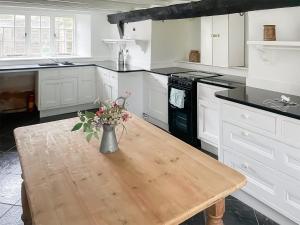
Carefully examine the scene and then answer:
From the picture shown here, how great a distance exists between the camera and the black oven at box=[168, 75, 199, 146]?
11.6 ft

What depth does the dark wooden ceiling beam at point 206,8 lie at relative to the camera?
2.39 metres

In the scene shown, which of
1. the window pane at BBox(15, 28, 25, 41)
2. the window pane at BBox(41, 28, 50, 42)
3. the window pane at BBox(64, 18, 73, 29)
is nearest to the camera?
the window pane at BBox(15, 28, 25, 41)

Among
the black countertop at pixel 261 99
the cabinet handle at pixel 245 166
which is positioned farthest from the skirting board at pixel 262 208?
the black countertop at pixel 261 99

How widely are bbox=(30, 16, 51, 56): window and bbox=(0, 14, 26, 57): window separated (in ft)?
0.57

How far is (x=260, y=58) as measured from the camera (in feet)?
9.41

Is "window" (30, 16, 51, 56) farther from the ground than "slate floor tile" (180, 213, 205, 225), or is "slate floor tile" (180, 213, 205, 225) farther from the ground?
"window" (30, 16, 51, 56)

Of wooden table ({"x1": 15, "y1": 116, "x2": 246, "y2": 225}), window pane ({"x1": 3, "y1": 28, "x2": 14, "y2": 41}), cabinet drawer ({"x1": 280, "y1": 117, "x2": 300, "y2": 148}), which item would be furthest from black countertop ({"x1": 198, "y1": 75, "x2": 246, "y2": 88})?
window pane ({"x1": 3, "y1": 28, "x2": 14, "y2": 41})

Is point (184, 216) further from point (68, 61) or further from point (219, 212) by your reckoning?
point (68, 61)

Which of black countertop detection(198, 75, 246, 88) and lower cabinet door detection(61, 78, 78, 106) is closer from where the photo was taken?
black countertop detection(198, 75, 246, 88)

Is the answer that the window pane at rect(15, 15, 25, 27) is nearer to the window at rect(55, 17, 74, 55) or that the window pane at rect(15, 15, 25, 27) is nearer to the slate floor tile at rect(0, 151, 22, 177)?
the window at rect(55, 17, 74, 55)

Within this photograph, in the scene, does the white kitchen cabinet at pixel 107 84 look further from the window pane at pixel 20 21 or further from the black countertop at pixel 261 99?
the black countertop at pixel 261 99

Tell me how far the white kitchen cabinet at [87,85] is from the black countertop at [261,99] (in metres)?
3.51

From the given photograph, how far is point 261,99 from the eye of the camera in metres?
2.39

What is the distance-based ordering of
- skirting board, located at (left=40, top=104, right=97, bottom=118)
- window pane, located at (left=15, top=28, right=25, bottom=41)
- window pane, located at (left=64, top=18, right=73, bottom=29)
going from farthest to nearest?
window pane, located at (left=64, top=18, right=73, bottom=29)
window pane, located at (left=15, top=28, right=25, bottom=41)
skirting board, located at (left=40, top=104, right=97, bottom=118)
